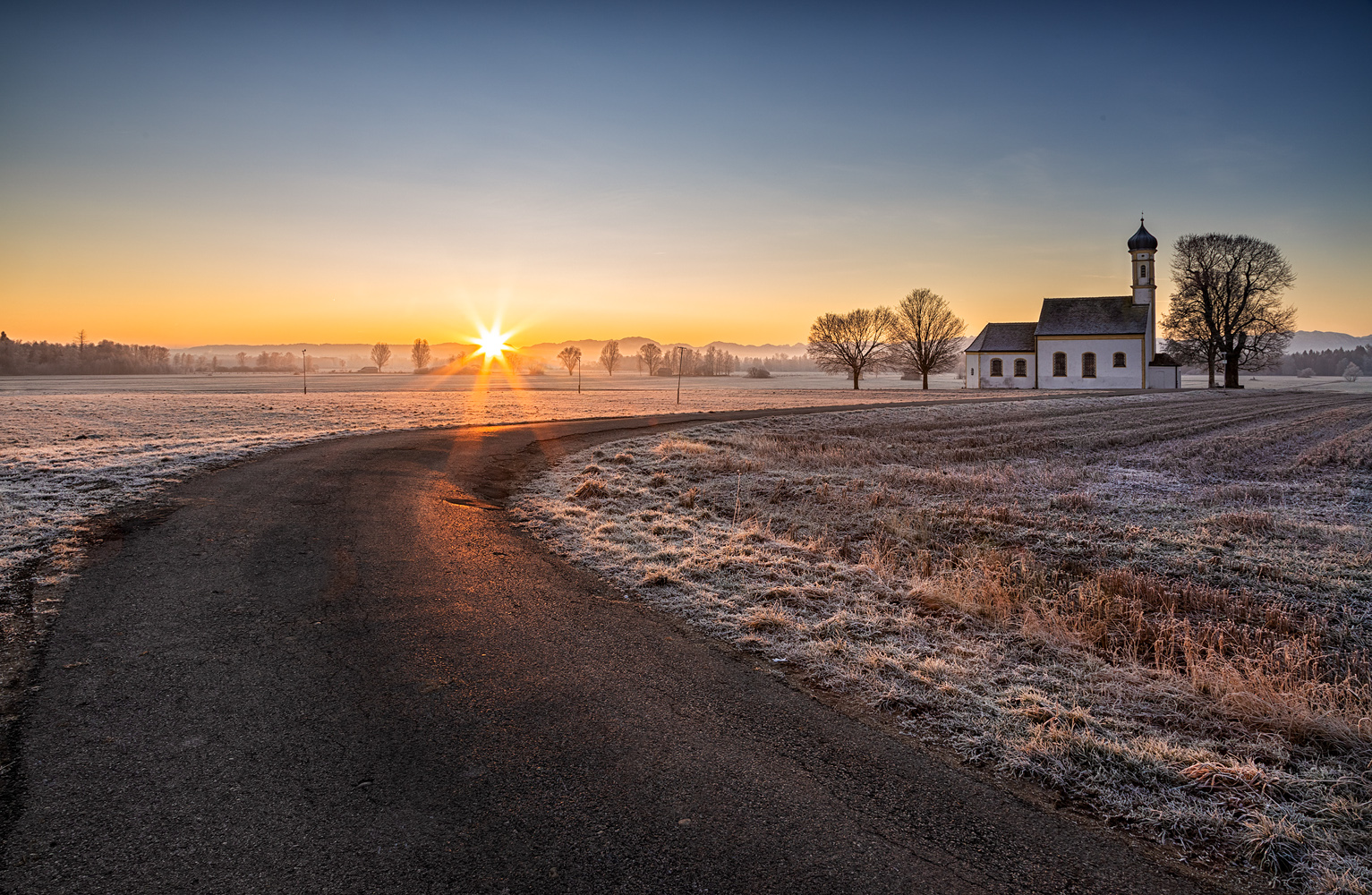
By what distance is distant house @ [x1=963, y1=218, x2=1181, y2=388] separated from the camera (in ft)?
215

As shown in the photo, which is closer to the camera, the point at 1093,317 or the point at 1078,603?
the point at 1078,603

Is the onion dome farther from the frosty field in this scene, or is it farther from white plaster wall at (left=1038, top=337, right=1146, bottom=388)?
the frosty field

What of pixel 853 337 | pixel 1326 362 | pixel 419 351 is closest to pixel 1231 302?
pixel 853 337

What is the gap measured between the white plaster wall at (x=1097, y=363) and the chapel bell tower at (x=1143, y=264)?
526 cm

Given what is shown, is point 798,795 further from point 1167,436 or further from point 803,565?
point 1167,436

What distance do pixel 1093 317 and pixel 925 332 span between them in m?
16.1

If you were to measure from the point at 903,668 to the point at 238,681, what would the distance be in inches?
210

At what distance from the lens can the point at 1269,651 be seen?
6.78 m

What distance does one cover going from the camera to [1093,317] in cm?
6788

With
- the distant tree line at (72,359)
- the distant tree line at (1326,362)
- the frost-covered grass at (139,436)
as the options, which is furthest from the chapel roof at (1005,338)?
the distant tree line at (72,359)

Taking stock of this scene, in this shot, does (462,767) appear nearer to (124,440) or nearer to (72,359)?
(124,440)

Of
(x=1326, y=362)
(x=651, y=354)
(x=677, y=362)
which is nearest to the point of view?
(x=651, y=354)

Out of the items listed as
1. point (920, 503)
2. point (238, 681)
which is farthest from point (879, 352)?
point (238, 681)

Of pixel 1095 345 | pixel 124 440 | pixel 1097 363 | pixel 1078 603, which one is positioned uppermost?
pixel 1095 345
